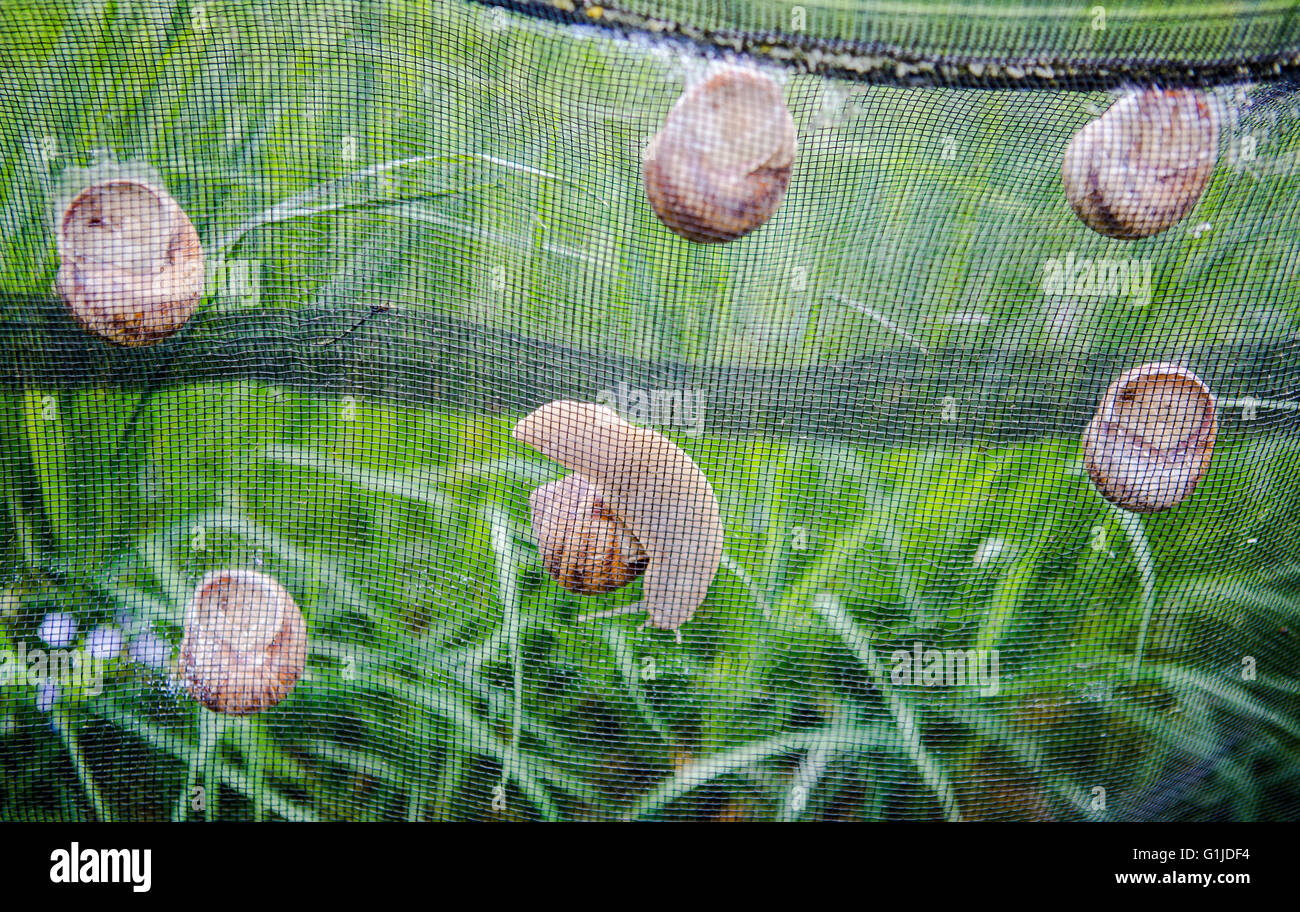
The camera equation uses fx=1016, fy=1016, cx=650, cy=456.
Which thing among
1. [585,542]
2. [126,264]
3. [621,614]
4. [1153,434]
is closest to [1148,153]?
[1153,434]

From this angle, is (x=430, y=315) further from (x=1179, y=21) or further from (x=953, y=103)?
(x=1179, y=21)

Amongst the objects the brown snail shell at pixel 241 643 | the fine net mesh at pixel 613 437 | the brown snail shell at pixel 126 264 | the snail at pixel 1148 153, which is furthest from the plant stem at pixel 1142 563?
the brown snail shell at pixel 126 264

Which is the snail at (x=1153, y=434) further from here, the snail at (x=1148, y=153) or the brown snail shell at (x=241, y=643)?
the brown snail shell at (x=241, y=643)

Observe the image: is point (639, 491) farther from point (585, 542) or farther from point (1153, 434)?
point (1153, 434)

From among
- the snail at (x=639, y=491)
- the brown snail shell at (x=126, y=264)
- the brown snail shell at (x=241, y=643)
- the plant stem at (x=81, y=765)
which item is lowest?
the plant stem at (x=81, y=765)

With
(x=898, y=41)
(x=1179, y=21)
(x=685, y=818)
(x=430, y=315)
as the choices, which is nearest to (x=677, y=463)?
(x=430, y=315)

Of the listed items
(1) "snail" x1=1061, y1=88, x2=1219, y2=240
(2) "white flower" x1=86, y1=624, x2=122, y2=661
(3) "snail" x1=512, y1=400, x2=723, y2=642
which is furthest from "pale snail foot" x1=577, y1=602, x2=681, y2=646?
(1) "snail" x1=1061, y1=88, x2=1219, y2=240
